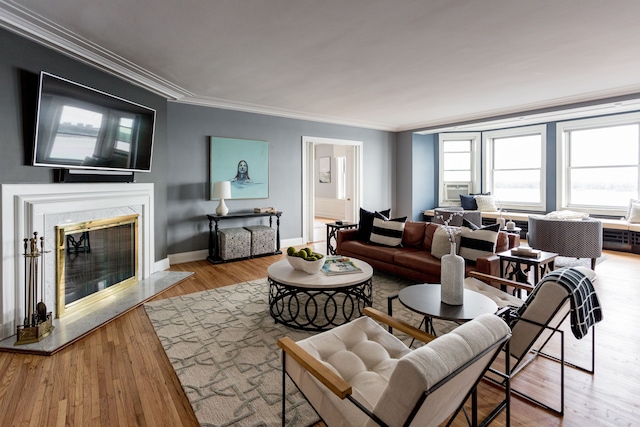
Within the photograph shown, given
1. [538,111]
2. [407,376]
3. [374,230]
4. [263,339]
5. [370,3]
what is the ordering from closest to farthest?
[407,376] < [370,3] < [263,339] < [374,230] < [538,111]

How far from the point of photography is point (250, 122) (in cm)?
584

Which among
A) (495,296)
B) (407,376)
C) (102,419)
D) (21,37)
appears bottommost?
(102,419)

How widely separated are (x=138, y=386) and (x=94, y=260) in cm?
194

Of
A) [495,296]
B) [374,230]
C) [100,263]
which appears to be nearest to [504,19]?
[495,296]

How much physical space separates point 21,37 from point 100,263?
2.16m

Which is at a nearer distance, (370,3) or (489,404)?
(489,404)

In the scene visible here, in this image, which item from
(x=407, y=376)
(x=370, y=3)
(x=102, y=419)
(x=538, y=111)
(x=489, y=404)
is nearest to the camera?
(x=407, y=376)

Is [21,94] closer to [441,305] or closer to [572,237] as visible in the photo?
[441,305]

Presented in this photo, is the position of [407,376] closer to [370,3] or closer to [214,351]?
[214,351]

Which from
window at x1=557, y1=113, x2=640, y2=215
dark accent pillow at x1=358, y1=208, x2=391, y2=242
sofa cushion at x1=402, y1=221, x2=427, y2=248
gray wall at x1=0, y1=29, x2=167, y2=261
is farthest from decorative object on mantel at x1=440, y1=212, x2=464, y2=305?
window at x1=557, y1=113, x2=640, y2=215

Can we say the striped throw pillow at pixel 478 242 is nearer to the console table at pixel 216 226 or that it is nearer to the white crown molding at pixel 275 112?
the console table at pixel 216 226

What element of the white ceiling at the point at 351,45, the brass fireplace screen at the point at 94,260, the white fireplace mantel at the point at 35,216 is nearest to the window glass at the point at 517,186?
the white ceiling at the point at 351,45

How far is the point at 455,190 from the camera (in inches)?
330

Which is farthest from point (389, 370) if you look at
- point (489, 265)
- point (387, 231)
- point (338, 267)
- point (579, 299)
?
point (387, 231)
